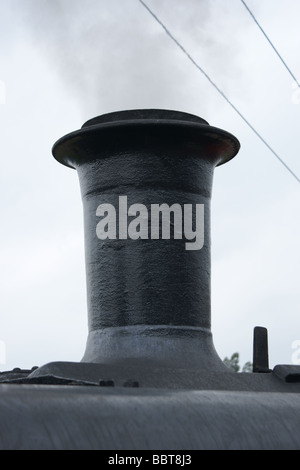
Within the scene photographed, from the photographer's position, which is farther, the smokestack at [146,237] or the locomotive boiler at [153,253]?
the smokestack at [146,237]

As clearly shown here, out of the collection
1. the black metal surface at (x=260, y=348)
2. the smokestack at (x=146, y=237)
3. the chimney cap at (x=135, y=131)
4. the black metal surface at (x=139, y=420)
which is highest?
the chimney cap at (x=135, y=131)

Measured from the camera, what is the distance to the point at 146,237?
351 centimetres

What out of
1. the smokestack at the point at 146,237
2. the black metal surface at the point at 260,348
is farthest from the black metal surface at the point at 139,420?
the black metal surface at the point at 260,348

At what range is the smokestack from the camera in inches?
135

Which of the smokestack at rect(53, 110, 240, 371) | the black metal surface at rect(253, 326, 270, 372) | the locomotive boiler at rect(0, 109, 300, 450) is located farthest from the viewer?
the black metal surface at rect(253, 326, 270, 372)

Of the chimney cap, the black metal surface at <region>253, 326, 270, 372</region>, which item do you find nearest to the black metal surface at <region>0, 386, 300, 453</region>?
the black metal surface at <region>253, 326, 270, 372</region>

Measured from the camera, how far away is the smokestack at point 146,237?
344 cm

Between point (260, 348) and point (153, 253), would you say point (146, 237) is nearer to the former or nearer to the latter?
point (153, 253)

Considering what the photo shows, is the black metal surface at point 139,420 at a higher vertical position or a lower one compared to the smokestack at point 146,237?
lower

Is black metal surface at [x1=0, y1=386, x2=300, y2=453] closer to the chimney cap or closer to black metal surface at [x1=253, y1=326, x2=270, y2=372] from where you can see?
black metal surface at [x1=253, y1=326, x2=270, y2=372]

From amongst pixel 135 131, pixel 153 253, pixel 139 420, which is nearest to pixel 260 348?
pixel 153 253

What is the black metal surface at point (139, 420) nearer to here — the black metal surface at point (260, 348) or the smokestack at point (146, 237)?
the smokestack at point (146, 237)
